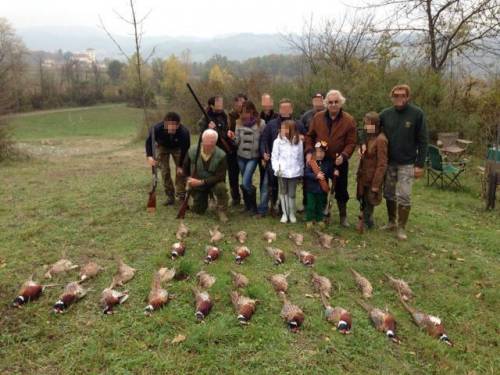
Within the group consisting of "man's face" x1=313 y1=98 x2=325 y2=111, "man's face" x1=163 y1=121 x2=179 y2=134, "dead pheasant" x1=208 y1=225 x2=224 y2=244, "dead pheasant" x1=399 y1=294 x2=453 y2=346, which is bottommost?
"dead pheasant" x1=399 y1=294 x2=453 y2=346

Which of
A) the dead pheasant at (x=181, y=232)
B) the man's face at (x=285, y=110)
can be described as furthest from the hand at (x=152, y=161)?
the man's face at (x=285, y=110)

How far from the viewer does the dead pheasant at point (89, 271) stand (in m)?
5.39

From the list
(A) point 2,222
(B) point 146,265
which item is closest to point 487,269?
(B) point 146,265

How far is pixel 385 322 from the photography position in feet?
14.7

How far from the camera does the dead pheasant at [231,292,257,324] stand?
14.6 feet

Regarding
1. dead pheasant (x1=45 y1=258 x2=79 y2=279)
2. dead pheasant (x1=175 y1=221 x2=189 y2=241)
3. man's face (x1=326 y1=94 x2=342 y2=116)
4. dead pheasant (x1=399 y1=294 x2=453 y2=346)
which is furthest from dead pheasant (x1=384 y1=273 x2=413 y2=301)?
dead pheasant (x1=45 y1=258 x2=79 y2=279)

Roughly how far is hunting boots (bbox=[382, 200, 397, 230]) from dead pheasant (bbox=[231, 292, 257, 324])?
3.65 meters

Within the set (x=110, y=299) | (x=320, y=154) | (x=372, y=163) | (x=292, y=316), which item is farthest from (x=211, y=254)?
(x=372, y=163)

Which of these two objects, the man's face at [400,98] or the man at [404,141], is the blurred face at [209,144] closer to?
the man at [404,141]

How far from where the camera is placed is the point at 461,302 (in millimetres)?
5273

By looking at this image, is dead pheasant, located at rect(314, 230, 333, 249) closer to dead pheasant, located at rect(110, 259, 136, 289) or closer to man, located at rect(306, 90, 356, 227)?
man, located at rect(306, 90, 356, 227)

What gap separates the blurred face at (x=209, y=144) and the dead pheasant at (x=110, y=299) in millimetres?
3311

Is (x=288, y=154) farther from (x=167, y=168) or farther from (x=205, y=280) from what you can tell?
Answer: (x=205, y=280)

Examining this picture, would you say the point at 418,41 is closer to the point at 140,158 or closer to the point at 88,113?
the point at 140,158
